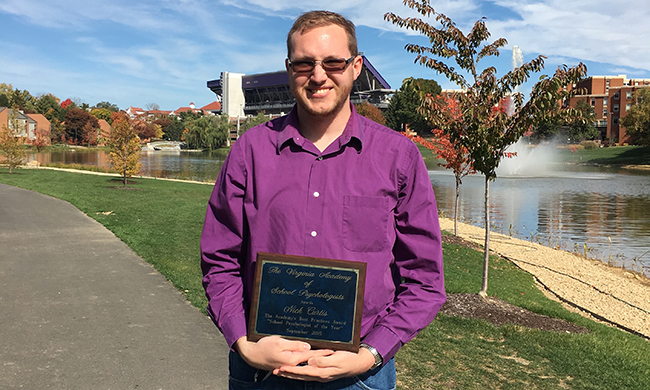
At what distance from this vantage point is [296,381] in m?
2.03

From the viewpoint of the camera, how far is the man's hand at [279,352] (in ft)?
6.02

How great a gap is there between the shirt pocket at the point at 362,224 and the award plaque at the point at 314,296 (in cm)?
17

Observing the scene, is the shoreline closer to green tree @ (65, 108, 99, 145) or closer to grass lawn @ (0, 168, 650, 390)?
grass lawn @ (0, 168, 650, 390)

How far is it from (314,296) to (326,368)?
0.25 m

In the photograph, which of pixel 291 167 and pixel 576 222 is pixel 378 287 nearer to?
pixel 291 167

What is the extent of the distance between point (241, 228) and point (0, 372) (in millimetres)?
3838

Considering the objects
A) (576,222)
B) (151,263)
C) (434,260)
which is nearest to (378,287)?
(434,260)

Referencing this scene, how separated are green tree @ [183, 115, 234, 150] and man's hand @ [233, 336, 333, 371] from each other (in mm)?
95566

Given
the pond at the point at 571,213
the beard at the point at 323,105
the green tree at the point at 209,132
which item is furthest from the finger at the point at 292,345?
the green tree at the point at 209,132

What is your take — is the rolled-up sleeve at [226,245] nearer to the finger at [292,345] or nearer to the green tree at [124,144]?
the finger at [292,345]

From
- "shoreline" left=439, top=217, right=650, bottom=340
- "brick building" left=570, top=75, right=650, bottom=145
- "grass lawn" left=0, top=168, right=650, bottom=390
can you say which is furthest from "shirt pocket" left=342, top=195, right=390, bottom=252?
"brick building" left=570, top=75, right=650, bottom=145

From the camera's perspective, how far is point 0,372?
15.2 feet

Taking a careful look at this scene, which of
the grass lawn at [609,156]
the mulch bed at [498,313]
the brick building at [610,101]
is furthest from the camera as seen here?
the brick building at [610,101]

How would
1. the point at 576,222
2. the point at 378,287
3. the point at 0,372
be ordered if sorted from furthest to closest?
the point at 576,222
the point at 0,372
the point at 378,287
